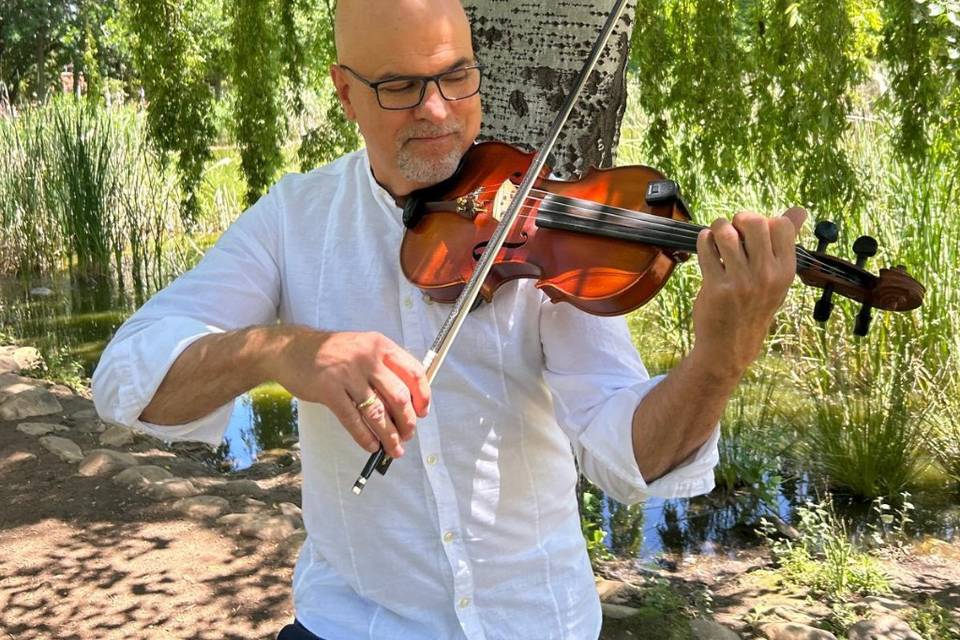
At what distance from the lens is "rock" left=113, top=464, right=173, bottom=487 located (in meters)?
4.38

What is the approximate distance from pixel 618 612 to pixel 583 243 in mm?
1876

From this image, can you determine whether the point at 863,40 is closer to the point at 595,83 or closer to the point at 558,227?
the point at 595,83

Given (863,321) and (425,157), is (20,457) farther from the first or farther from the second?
(863,321)

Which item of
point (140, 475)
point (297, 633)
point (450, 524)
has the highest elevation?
point (450, 524)

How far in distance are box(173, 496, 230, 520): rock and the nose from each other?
110 inches

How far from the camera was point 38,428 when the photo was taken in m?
5.09

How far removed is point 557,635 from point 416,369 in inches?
24.6

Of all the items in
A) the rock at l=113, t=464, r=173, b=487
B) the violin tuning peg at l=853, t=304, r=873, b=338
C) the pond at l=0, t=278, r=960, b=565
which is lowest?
the pond at l=0, t=278, r=960, b=565

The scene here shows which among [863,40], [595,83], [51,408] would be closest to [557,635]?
[595,83]

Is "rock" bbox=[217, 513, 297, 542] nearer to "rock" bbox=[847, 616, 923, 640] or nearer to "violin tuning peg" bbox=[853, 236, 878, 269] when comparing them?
"rock" bbox=[847, 616, 923, 640]

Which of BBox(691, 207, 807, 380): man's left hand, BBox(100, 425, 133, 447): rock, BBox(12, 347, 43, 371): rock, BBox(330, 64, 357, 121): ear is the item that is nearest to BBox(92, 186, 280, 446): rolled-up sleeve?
BBox(330, 64, 357, 121): ear

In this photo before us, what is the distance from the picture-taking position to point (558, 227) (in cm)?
175

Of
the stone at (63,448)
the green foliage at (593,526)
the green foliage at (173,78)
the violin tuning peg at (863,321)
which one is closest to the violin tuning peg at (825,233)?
the violin tuning peg at (863,321)

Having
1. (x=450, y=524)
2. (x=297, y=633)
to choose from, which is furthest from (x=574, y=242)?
(x=297, y=633)
